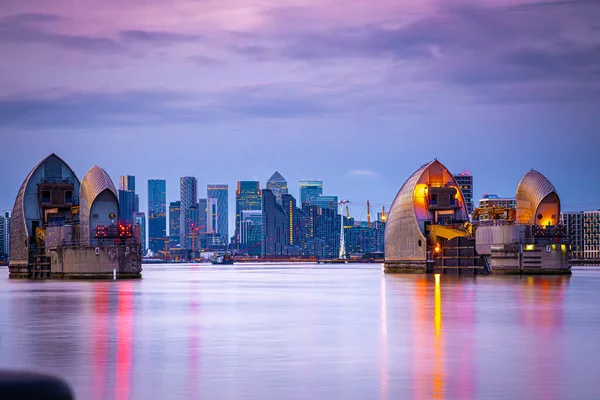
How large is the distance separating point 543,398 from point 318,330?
50.8ft

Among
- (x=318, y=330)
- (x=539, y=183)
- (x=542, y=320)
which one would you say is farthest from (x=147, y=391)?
(x=539, y=183)

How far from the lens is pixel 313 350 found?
23203 millimetres

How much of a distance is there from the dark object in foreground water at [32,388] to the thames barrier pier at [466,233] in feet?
296

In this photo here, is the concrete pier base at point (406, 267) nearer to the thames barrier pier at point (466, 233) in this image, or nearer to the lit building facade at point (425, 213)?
the lit building facade at point (425, 213)

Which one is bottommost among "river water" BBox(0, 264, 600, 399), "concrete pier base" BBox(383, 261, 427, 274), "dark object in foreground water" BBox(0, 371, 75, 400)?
"concrete pier base" BBox(383, 261, 427, 274)

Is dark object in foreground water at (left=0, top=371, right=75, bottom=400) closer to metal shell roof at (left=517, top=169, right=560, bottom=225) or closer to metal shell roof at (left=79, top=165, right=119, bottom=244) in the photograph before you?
metal shell roof at (left=79, top=165, right=119, bottom=244)

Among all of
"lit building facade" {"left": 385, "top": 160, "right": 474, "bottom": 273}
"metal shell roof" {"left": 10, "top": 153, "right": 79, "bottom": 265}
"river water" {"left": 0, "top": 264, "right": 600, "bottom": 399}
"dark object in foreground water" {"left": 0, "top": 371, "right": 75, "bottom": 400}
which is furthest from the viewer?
"lit building facade" {"left": 385, "top": 160, "right": 474, "bottom": 273}

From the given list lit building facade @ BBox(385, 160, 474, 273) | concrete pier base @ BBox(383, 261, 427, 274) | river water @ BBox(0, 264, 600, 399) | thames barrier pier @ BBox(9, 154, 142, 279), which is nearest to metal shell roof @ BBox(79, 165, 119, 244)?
thames barrier pier @ BBox(9, 154, 142, 279)

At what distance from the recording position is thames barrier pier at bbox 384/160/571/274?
3693 inches

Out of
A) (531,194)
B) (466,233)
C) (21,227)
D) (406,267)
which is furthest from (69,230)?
(531,194)

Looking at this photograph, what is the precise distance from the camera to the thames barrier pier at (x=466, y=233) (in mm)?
93812

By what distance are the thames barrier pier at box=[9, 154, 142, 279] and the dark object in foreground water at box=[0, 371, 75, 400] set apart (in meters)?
85.3

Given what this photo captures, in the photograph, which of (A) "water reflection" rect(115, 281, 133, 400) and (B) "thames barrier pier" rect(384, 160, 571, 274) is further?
(B) "thames barrier pier" rect(384, 160, 571, 274)

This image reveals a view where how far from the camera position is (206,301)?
51344 millimetres
